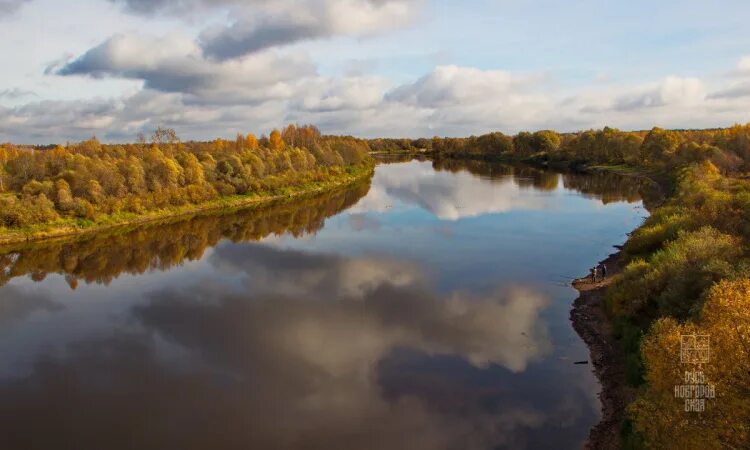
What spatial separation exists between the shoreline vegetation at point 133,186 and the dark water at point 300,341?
4.46 m

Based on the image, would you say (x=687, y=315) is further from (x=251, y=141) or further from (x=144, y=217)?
(x=251, y=141)

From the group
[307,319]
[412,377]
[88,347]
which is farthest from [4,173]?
[412,377]

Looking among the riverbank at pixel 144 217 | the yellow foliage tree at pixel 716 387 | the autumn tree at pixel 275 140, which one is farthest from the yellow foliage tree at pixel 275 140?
the yellow foliage tree at pixel 716 387

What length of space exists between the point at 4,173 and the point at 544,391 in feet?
177

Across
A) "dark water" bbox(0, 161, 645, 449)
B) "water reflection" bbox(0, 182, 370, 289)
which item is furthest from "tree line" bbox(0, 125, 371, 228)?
"dark water" bbox(0, 161, 645, 449)

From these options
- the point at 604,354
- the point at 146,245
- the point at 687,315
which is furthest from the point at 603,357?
the point at 146,245

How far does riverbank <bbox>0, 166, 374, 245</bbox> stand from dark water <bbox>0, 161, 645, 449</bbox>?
2646 mm

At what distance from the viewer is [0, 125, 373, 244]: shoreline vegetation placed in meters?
41.2

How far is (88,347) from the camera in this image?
791 inches

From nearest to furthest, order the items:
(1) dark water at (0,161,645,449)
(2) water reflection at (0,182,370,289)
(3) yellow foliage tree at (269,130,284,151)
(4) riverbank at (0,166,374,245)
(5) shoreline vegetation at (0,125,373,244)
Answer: (1) dark water at (0,161,645,449) < (2) water reflection at (0,182,370,289) < (4) riverbank at (0,166,374,245) < (5) shoreline vegetation at (0,125,373,244) < (3) yellow foliage tree at (269,130,284,151)

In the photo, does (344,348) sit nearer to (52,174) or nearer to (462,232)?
(462,232)

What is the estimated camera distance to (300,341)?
20.3m

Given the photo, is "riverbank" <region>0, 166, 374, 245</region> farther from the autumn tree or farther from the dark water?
the autumn tree

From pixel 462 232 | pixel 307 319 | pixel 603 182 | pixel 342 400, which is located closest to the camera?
pixel 342 400
